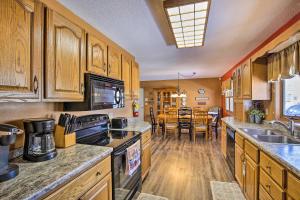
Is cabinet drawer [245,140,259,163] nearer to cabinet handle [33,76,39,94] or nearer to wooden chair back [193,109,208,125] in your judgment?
cabinet handle [33,76,39,94]

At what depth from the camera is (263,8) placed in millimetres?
1716

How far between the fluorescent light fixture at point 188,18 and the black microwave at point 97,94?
3.42ft

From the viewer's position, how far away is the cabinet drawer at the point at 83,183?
3.07ft

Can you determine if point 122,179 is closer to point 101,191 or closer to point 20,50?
point 101,191

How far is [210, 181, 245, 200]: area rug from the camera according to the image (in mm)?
2100

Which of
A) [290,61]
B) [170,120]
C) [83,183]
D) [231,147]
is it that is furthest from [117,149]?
[170,120]

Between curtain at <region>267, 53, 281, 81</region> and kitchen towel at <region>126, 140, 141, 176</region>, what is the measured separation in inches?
85.1

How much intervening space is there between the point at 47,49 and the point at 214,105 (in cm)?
743

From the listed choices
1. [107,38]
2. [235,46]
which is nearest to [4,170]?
[107,38]

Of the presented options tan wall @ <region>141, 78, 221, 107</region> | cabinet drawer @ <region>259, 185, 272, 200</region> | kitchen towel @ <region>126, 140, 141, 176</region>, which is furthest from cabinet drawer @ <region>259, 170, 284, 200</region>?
tan wall @ <region>141, 78, 221, 107</region>

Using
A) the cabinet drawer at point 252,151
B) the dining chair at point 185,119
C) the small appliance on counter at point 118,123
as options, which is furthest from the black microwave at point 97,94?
the dining chair at point 185,119

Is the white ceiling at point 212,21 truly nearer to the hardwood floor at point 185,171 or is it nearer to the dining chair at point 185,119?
the hardwood floor at point 185,171

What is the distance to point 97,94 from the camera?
1.85 metres

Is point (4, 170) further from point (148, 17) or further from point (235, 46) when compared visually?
point (235, 46)
